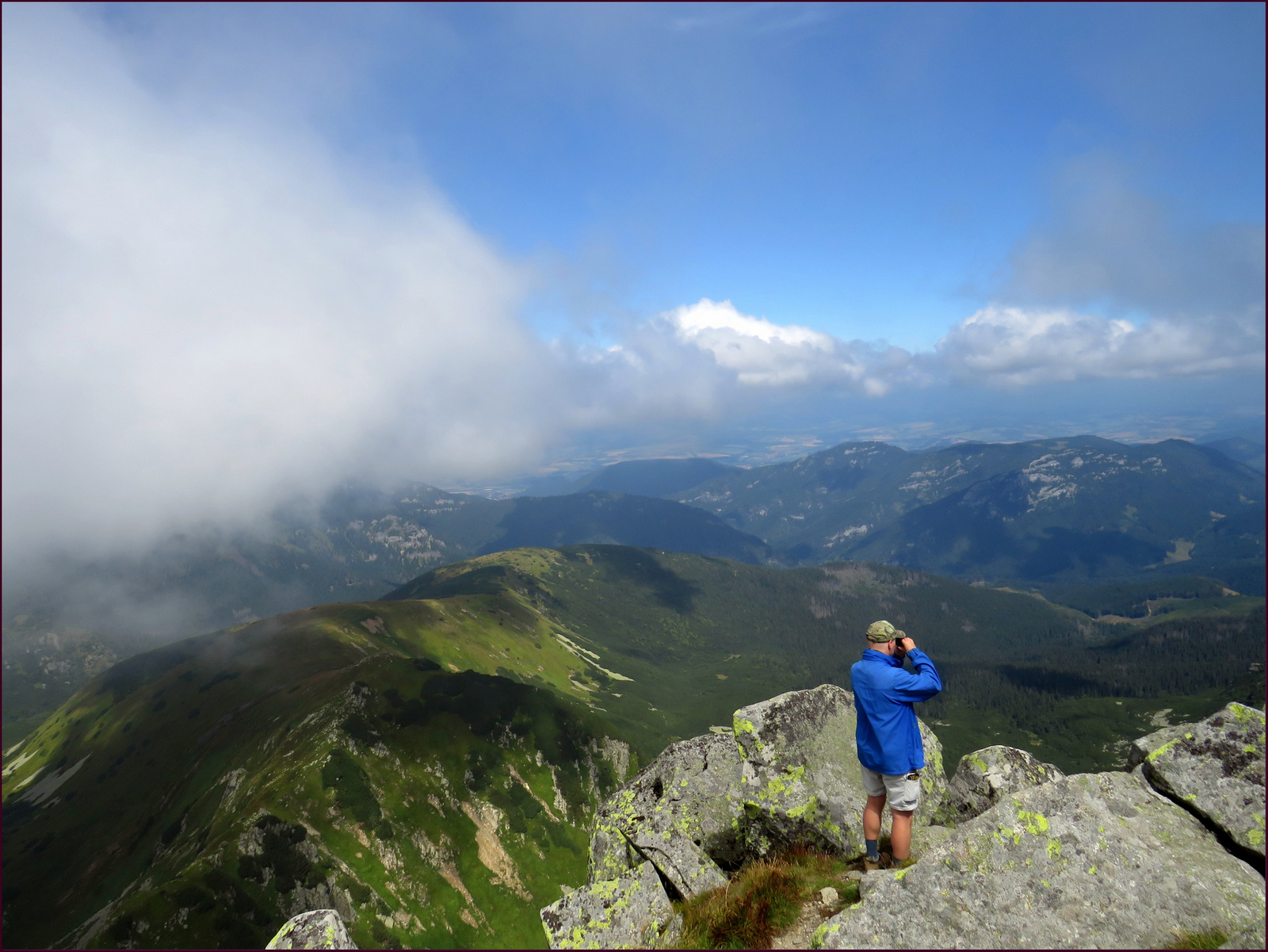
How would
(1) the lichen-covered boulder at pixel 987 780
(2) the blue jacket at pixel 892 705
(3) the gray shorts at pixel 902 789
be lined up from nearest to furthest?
(2) the blue jacket at pixel 892 705 < (3) the gray shorts at pixel 902 789 < (1) the lichen-covered boulder at pixel 987 780

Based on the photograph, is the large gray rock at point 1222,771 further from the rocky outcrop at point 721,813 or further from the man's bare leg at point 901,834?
the man's bare leg at point 901,834

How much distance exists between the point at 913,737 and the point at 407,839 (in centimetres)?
12458

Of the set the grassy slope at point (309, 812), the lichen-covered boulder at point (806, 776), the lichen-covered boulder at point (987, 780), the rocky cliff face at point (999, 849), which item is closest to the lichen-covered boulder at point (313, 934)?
the rocky cliff face at point (999, 849)

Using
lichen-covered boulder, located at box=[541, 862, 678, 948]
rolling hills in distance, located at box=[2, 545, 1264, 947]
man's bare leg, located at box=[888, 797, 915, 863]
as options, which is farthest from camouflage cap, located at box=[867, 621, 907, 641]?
rolling hills in distance, located at box=[2, 545, 1264, 947]

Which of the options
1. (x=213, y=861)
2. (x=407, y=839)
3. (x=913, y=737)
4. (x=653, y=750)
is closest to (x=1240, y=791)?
(x=913, y=737)

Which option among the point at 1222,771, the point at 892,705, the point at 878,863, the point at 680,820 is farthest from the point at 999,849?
the point at 680,820

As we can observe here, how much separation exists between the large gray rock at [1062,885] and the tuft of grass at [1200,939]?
0.27 ft

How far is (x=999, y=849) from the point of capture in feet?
38.0

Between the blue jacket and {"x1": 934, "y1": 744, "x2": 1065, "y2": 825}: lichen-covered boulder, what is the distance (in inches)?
195

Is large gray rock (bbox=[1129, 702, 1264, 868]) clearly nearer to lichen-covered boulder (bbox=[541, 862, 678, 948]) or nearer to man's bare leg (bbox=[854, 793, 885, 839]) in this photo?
man's bare leg (bbox=[854, 793, 885, 839])

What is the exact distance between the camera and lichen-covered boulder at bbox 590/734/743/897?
16328 mm

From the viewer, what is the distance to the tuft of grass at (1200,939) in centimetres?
912

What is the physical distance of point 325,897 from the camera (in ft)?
286

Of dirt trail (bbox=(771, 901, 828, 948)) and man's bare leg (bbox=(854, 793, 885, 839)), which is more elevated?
man's bare leg (bbox=(854, 793, 885, 839))
